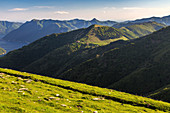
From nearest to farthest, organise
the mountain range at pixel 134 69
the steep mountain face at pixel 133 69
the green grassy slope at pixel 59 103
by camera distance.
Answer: the green grassy slope at pixel 59 103, the mountain range at pixel 134 69, the steep mountain face at pixel 133 69

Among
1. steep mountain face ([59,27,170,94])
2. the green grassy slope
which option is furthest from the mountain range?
the green grassy slope

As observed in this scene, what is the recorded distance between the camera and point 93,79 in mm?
135000

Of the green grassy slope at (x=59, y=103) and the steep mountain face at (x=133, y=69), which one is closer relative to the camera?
the green grassy slope at (x=59, y=103)

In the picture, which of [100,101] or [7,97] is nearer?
[7,97]

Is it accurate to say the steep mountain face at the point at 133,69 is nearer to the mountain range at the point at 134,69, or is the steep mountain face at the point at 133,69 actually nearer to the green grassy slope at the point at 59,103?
the mountain range at the point at 134,69

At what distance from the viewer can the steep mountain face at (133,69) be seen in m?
97.1

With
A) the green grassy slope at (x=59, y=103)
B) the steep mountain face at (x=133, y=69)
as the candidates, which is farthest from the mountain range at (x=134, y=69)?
the green grassy slope at (x=59, y=103)

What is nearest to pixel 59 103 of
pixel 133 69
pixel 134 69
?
pixel 134 69

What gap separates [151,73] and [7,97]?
104m

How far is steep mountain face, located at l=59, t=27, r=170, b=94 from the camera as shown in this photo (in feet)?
319

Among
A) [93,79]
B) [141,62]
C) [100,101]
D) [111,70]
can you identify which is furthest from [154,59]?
[100,101]

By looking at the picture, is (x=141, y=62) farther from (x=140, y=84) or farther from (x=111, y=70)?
(x=140, y=84)

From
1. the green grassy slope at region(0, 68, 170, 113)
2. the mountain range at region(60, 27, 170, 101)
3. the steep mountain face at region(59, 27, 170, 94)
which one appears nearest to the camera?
the green grassy slope at region(0, 68, 170, 113)

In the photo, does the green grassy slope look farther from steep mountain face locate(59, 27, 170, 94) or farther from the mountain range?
steep mountain face locate(59, 27, 170, 94)
